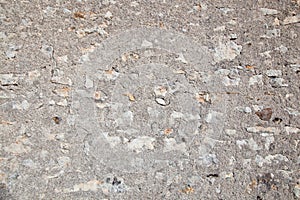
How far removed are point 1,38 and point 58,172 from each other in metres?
1.11

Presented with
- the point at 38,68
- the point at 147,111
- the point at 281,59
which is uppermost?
the point at 281,59

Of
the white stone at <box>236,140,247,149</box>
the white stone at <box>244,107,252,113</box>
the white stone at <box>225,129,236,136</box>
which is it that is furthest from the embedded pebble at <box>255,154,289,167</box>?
the white stone at <box>244,107,252,113</box>

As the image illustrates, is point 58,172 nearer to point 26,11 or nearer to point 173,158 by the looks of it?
point 173,158

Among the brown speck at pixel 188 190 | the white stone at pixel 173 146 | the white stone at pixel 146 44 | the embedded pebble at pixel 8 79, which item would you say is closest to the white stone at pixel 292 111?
the white stone at pixel 173 146

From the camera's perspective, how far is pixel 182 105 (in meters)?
2.71

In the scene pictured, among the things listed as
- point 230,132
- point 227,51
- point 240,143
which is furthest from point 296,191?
point 227,51

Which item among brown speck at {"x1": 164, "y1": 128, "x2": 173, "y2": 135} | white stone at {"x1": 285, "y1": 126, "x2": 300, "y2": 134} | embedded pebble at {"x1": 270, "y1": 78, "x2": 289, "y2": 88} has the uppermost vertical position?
embedded pebble at {"x1": 270, "y1": 78, "x2": 289, "y2": 88}

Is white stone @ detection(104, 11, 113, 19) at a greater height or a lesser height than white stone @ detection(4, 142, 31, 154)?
greater

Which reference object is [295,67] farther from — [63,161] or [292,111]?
[63,161]

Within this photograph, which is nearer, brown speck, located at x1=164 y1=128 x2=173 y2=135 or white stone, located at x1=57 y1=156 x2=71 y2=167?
white stone, located at x1=57 y1=156 x2=71 y2=167

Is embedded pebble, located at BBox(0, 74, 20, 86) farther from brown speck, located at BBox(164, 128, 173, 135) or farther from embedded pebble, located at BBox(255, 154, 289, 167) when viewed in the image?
embedded pebble, located at BBox(255, 154, 289, 167)

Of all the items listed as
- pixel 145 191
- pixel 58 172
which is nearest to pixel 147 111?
pixel 145 191

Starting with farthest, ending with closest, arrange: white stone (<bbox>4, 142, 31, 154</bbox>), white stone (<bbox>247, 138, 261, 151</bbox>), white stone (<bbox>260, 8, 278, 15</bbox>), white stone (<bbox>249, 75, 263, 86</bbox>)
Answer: white stone (<bbox>260, 8, 278, 15</bbox>) → white stone (<bbox>249, 75, 263, 86</bbox>) → white stone (<bbox>247, 138, 261, 151</bbox>) → white stone (<bbox>4, 142, 31, 154</bbox>)

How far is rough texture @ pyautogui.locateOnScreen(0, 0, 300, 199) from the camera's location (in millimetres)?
2584
